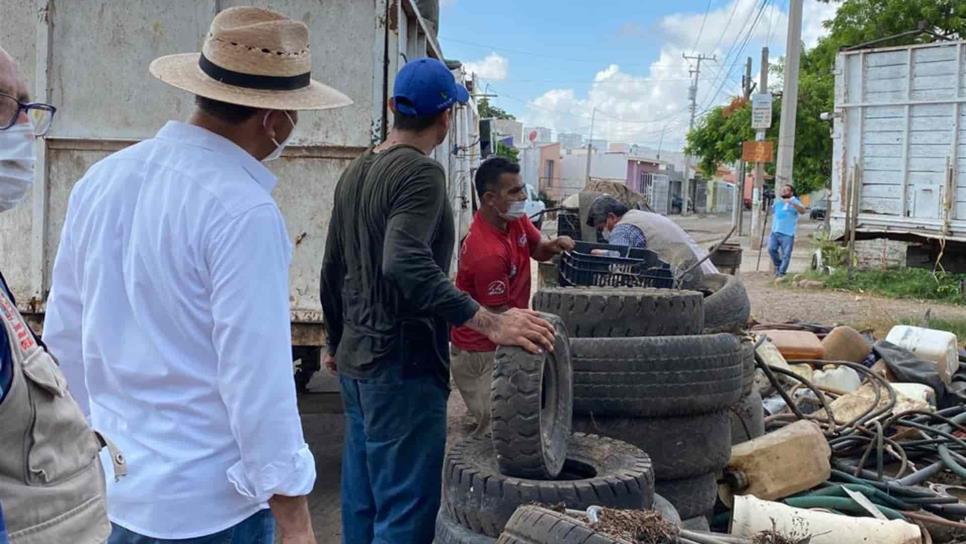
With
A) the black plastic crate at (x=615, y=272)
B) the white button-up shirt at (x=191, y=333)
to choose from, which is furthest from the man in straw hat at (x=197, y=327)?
the black plastic crate at (x=615, y=272)

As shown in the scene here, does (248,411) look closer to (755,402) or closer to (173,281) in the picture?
(173,281)

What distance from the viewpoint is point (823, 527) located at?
12.3 feet

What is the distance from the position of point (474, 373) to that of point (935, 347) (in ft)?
12.5

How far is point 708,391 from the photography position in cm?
407

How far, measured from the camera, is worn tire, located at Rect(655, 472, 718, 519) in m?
4.06

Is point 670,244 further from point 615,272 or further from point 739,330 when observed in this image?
point 615,272

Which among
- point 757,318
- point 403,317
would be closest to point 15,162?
point 403,317

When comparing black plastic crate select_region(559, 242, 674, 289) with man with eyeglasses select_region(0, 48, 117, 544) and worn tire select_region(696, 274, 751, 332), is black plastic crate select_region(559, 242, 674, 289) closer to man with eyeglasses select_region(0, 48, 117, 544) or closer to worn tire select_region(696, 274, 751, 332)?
worn tire select_region(696, 274, 751, 332)

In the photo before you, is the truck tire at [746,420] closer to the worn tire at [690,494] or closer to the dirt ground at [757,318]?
the worn tire at [690,494]

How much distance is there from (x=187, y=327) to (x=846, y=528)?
2798mm

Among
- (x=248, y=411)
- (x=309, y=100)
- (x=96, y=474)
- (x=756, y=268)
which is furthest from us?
(x=756, y=268)

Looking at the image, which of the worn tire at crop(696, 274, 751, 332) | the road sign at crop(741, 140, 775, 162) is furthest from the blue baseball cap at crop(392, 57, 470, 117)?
the road sign at crop(741, 140, 775, 162)

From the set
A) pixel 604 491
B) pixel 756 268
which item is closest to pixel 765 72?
pixel 756 268

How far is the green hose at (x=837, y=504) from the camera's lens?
4.33 meters
